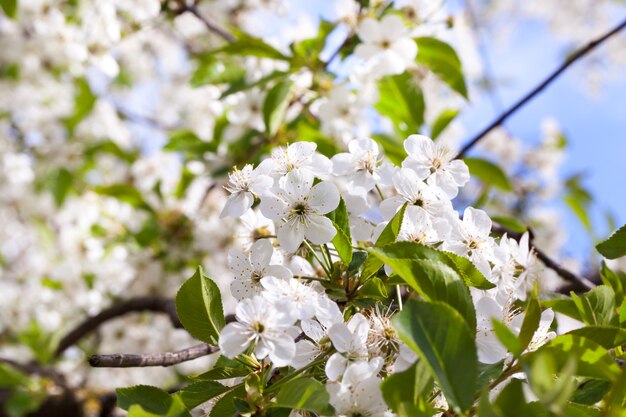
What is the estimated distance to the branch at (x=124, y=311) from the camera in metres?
1.96

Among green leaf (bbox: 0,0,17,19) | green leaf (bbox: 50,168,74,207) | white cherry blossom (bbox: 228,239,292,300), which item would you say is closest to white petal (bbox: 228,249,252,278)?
white cherry blossom (bbox: 228,239,292,300)

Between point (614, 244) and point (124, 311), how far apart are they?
1.76 meters

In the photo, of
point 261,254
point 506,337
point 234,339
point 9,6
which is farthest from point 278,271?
point 9,6

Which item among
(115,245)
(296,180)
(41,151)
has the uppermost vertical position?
(41,151)

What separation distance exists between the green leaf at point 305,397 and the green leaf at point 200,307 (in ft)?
0.56

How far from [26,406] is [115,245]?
781 millimetres

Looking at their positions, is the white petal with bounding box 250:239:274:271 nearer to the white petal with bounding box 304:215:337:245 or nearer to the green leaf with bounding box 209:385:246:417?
the white petal with bounding box 304:215:337:245

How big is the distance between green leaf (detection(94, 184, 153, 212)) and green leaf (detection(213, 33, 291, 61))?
0.96 m

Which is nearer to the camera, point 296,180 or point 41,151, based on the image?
point 296,180

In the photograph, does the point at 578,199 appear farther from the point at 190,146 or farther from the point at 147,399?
the point at 147,399

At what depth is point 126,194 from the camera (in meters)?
2.73

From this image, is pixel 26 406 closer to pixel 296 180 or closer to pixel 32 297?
pixel 32 297

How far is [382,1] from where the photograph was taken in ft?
6.20

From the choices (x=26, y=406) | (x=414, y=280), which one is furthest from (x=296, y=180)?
(x=26, y=406)
